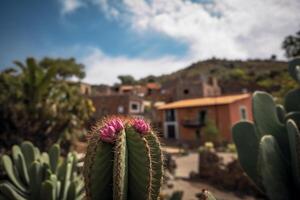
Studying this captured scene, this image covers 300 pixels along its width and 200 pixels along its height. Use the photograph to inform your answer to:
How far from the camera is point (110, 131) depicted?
1.69 metres

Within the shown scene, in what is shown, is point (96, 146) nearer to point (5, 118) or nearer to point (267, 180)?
point (267, 180)

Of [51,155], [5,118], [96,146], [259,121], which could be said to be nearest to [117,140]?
[96,146]

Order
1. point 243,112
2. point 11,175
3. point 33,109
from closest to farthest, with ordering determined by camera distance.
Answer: point 11,175 → point 33,109 → point 243,112

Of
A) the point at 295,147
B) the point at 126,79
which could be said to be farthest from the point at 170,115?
the point at 126,79

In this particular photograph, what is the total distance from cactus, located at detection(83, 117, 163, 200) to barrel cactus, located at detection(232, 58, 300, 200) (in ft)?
3.40

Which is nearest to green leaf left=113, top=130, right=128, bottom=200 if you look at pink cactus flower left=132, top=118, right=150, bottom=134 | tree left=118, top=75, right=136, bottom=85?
pink cactus flower left=132, top=118, right=150, bottom=134

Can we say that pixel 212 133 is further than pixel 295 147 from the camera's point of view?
Yes

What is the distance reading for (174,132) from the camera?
31.6 metres

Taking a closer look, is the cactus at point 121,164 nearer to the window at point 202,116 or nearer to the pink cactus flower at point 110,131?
the pink cactus flower at point 110,131

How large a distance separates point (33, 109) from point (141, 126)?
393 inches

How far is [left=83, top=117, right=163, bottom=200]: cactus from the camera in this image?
1.62m

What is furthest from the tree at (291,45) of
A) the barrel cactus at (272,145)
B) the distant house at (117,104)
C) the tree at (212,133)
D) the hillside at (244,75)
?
the barrel cactus at (272,145)

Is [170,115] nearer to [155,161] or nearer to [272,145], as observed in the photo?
[272,145]

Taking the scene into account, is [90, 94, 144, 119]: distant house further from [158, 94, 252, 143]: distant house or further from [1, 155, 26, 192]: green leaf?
[1, 155, 26, 192]: green leaf
